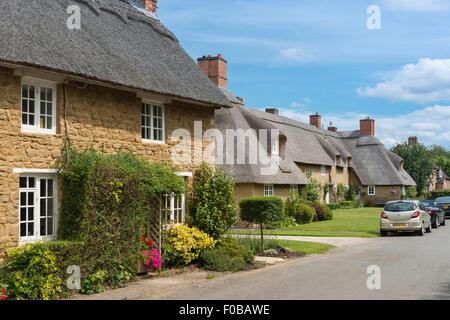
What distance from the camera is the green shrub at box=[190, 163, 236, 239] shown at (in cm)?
1532

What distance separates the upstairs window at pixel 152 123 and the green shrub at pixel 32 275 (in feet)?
17.6

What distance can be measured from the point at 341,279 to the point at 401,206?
12174mm

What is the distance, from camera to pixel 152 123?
585 inches

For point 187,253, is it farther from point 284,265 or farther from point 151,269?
point 284,265

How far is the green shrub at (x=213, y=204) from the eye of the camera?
15.3m

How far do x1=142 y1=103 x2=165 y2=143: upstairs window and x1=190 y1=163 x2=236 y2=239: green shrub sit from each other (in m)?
2.04

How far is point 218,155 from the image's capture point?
97.9 ft

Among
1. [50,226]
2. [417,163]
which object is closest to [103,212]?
[50,226]

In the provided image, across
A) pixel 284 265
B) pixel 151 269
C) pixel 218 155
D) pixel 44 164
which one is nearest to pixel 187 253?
pixel 151 269

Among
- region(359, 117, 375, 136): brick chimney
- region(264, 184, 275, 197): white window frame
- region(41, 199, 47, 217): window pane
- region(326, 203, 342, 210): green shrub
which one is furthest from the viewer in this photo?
region(359, 117, 375, 136): brick chimney

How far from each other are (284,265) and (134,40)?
886cm

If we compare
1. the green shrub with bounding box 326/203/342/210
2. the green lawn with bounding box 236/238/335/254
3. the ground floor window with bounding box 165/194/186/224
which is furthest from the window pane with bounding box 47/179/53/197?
the green shrub with bounding box 326/203/342/210

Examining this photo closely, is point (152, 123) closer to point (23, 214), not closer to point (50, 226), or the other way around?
point (50, 226)

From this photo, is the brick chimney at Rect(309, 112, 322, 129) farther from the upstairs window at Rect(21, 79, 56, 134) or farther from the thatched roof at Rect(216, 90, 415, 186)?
the upstairs window at Rect(21, 79, 56, 134)
